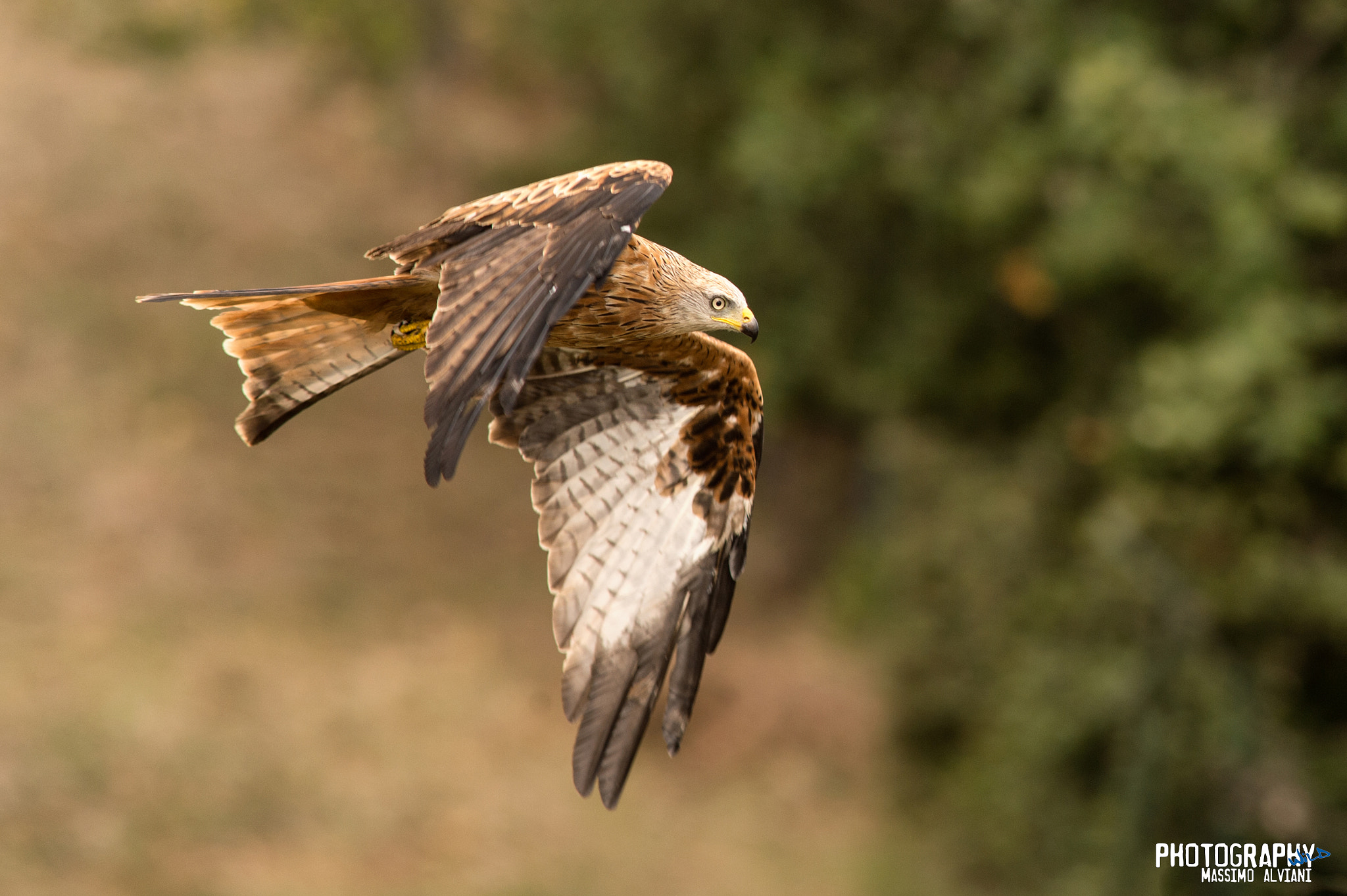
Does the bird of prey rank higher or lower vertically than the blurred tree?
lower

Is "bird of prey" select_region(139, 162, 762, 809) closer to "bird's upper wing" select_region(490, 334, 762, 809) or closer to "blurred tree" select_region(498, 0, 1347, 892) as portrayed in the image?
"bird's upper wing" select_region(490, 334, 762, 809)

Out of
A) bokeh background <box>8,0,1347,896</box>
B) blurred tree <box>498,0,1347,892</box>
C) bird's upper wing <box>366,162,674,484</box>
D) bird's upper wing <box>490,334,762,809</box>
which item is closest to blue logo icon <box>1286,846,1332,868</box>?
bokeh background <box>8,0,1347,896</box>

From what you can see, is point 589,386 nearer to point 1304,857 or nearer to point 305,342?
point 305,342

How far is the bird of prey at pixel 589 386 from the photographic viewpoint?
12.0 feet

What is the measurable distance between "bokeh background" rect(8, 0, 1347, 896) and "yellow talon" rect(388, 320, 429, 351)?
512cm

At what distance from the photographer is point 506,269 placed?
3.74 meters

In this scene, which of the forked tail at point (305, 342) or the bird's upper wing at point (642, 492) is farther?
the bird's upper wing at point (642, 492)

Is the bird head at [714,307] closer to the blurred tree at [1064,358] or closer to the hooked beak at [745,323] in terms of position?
the hooked beak at [745,323]

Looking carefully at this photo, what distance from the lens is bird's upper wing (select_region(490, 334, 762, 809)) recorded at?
481 cm

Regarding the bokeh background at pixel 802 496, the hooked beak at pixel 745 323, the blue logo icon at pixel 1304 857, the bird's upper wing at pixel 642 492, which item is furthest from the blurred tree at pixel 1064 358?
the hooked beak at pixel 745 323

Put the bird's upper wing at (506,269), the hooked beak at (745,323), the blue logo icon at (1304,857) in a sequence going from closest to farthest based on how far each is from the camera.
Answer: the bird's upper wing at (506,269)
the hooked beak at (745,323)
the blue logo icon at (1304,857)

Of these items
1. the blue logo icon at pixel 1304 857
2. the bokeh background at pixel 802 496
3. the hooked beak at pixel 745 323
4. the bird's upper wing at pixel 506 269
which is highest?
the bokeh background at pixel 802 496

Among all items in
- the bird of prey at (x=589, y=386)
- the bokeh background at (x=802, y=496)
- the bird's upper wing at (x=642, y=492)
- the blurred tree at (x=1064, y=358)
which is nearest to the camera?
the bird of prey at (x=589, y=386)

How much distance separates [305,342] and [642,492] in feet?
4.08
